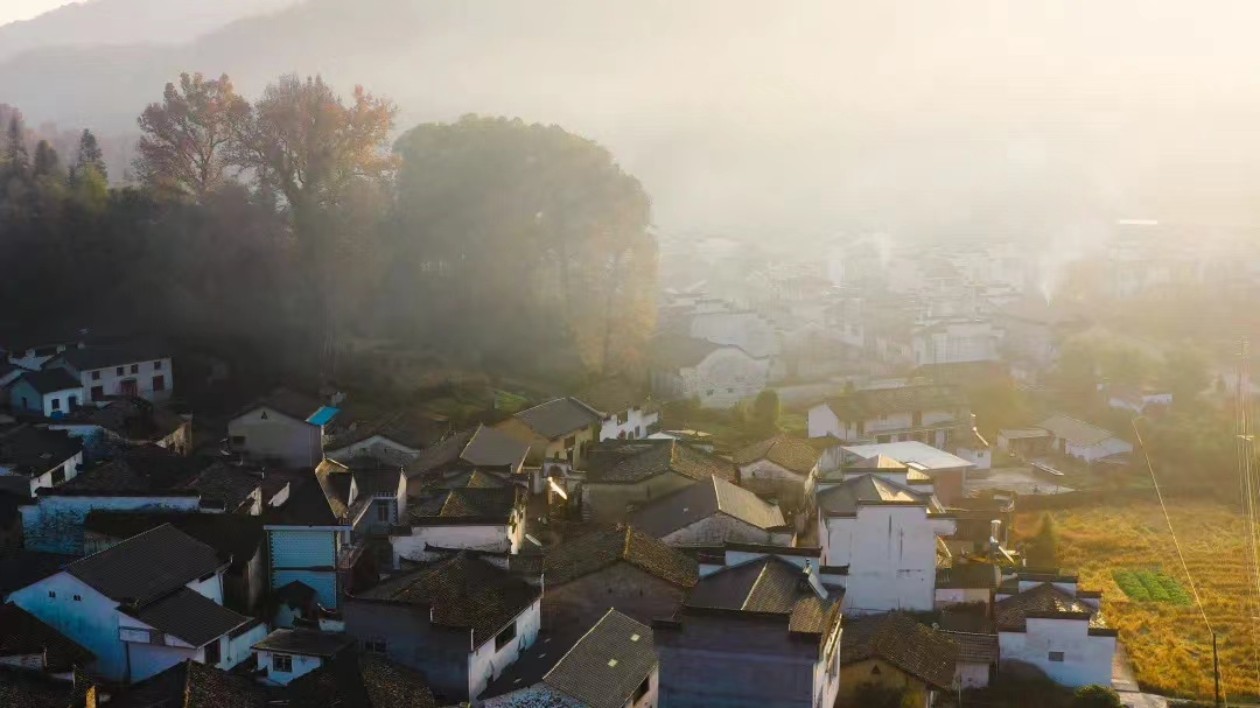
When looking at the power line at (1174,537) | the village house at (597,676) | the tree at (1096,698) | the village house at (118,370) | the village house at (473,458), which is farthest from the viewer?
the village house at (118,370)

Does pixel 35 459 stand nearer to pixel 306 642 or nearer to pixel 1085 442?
pixel 306 642

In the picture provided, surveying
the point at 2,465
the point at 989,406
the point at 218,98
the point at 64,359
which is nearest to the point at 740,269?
the point at 989,406

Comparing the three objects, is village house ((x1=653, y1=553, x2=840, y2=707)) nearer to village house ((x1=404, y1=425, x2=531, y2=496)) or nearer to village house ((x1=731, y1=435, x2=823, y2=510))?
village house ((x1=404, y1=425, x2=531, y2=496))

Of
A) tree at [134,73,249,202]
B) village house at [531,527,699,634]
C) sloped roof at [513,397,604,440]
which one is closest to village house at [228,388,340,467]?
sloped roof at [513,397,604,440]

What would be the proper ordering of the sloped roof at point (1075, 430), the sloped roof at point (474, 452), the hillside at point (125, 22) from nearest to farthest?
the sloped roof at point (474, 452) < the sloped roof at point (1075, 430) < the hillside at point (125, 22)

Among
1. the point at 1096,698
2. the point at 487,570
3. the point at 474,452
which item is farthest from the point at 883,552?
the point at 474,452

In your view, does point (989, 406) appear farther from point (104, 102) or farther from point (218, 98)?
point (104, 102)

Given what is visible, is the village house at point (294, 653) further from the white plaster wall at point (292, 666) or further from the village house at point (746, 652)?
the village house at point (746, 652)

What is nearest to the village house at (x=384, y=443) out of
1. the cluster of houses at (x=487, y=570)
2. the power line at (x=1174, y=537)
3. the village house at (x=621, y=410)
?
the cluster of houses at (x=487, y=570)
